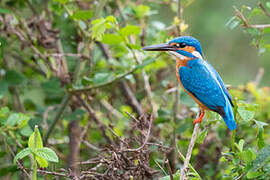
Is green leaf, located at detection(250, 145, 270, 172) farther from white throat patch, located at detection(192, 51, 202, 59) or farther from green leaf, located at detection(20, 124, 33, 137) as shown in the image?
green leaf, located at detection(20, 124, 33, 137)

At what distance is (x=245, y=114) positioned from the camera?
206cm

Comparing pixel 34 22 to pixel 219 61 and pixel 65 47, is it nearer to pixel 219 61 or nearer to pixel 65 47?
pixel 65 47

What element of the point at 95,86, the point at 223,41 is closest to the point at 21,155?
the point at 95,86

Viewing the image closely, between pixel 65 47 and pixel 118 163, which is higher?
pixel 65 47

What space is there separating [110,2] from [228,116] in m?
1.52

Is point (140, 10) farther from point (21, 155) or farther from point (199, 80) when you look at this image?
point (21, 155)

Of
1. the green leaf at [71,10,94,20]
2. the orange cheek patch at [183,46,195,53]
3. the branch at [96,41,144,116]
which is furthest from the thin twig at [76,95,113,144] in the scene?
the orange cheek patch at [183,46,195,53]

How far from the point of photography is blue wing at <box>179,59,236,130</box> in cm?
226

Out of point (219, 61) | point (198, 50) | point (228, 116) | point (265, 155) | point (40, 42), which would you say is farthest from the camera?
point (219, 61)

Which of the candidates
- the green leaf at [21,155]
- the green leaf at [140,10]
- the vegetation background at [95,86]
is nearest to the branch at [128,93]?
the vegetation background at [95,86]

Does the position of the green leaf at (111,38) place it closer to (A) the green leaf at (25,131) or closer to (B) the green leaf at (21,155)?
(A) the green leaf at (25,131)

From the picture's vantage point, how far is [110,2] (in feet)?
11.1

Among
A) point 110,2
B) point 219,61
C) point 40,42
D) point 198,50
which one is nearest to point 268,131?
point 198,50

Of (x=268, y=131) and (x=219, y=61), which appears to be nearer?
(x=268, y=131)
